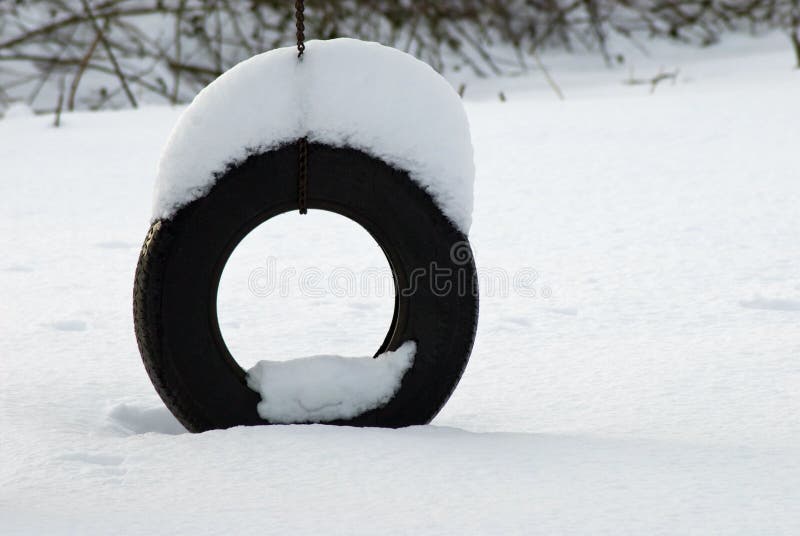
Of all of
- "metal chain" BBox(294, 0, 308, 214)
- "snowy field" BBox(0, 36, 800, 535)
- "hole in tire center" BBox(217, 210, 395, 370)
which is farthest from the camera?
"hole in tire center" BBox(217, 210, 395, 370)

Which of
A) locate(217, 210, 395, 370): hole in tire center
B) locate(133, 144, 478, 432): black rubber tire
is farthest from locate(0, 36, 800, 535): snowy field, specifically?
locate(133, 144, 478, 432): black rubber tire

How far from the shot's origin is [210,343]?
204 centimetres

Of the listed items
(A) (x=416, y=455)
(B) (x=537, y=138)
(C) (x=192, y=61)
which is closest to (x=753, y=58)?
(B) (x=537, y=138)

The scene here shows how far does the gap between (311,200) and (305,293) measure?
117 centimetres

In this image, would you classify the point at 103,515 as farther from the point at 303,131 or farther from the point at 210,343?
the point at 303,131

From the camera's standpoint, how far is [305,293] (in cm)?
315

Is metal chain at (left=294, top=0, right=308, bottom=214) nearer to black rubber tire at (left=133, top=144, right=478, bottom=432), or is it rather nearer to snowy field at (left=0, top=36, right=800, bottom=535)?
black rubber tire at (left=133, top=144, right=478, bottom=432)

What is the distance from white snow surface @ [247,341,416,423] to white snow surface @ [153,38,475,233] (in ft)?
→ 1.10

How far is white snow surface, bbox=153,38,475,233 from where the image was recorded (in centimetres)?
199

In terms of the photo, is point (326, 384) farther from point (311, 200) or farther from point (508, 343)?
point (508, 343)

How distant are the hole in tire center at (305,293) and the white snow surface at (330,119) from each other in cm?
74

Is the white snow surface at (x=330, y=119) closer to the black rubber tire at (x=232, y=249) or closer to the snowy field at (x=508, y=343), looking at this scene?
the black rubber tire at (x=232, y=249)

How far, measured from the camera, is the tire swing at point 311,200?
1990mm

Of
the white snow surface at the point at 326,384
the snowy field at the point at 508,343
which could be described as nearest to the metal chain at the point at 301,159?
the white snow surface at the point at 326,384
